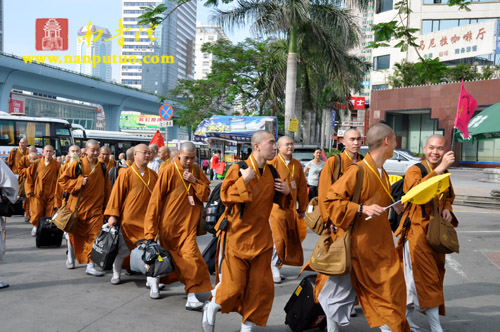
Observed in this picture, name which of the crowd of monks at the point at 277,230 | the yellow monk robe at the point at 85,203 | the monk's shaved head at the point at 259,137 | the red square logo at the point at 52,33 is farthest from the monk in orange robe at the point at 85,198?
the red square logo at the point at 52,33

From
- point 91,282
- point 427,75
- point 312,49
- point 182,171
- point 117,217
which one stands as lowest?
point 91,282

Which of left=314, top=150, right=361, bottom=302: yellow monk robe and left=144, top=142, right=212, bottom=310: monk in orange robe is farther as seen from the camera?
left=144, top=142, right=212, bottom=310: monk in orange robe

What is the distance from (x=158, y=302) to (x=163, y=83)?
17128cm

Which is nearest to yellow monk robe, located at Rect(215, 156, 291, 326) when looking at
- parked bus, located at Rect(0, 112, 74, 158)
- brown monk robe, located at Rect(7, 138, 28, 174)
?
brown monk robe, located at Rect(7, 138, 28, 174)

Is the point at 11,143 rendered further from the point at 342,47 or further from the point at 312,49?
the point at 342,47

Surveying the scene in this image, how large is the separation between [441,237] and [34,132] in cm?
2023

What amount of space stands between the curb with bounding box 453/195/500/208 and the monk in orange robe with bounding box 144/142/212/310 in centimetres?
1305

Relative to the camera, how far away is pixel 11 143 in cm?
2058

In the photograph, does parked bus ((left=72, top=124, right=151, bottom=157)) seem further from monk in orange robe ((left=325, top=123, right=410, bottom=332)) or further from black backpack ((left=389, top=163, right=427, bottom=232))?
monk in orange robe ((left=325, top=123, right=410, bottom=332))

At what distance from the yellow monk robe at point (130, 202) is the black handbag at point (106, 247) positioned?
146 mm

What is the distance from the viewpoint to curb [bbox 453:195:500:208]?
1581cm

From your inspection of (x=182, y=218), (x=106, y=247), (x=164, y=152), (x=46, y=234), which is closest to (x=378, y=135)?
(x=182, y=218)

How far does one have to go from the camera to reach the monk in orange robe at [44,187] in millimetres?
9469

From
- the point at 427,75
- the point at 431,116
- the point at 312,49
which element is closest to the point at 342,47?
the point at 312,49
